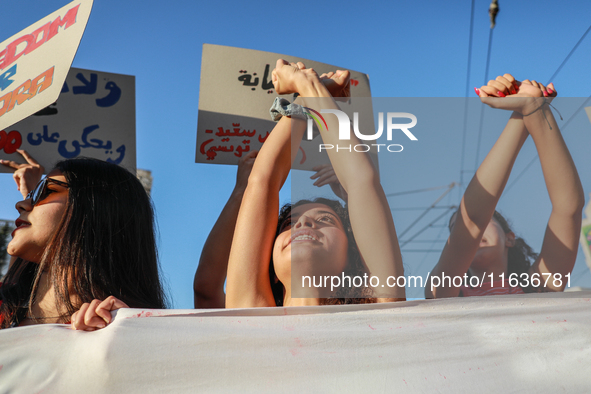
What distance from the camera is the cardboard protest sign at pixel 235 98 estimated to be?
233 centimetres

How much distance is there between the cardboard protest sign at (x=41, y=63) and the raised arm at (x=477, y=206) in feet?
4.22

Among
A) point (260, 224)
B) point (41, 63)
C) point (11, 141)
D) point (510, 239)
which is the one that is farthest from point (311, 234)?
point (11, 141)

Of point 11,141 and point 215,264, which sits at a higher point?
point 11,141

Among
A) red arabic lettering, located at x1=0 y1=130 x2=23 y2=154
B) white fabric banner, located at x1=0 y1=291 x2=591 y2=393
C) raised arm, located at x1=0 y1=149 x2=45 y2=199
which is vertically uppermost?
red arabic lettering, located at x1=0 y1=130 x2=23 y2=154

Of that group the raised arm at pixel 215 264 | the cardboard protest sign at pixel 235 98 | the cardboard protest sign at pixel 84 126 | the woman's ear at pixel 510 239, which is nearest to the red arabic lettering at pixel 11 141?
the cardboard protest sign at pixel 84 126

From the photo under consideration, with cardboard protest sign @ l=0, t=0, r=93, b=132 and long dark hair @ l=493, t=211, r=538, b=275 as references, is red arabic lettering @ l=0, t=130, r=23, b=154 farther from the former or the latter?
long dark hair @ l=493, t=211, r=538, b=275

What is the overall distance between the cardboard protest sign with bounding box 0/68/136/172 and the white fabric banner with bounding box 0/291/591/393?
136 cm

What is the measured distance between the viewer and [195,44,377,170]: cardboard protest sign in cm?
233

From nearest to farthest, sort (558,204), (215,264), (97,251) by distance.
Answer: (558,204), (97,251), (215,264)

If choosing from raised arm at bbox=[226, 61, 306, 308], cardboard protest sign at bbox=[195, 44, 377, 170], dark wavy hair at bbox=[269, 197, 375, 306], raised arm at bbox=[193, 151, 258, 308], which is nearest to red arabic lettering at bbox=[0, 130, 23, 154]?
cardboard protest sign at bbox=[195, 44, 377, 170]

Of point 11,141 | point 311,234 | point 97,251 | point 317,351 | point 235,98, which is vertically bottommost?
point 317,351

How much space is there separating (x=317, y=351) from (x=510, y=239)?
0.63 m

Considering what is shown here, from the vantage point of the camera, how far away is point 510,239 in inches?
54.6

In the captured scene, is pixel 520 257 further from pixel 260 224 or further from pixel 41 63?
pixel 41 63
